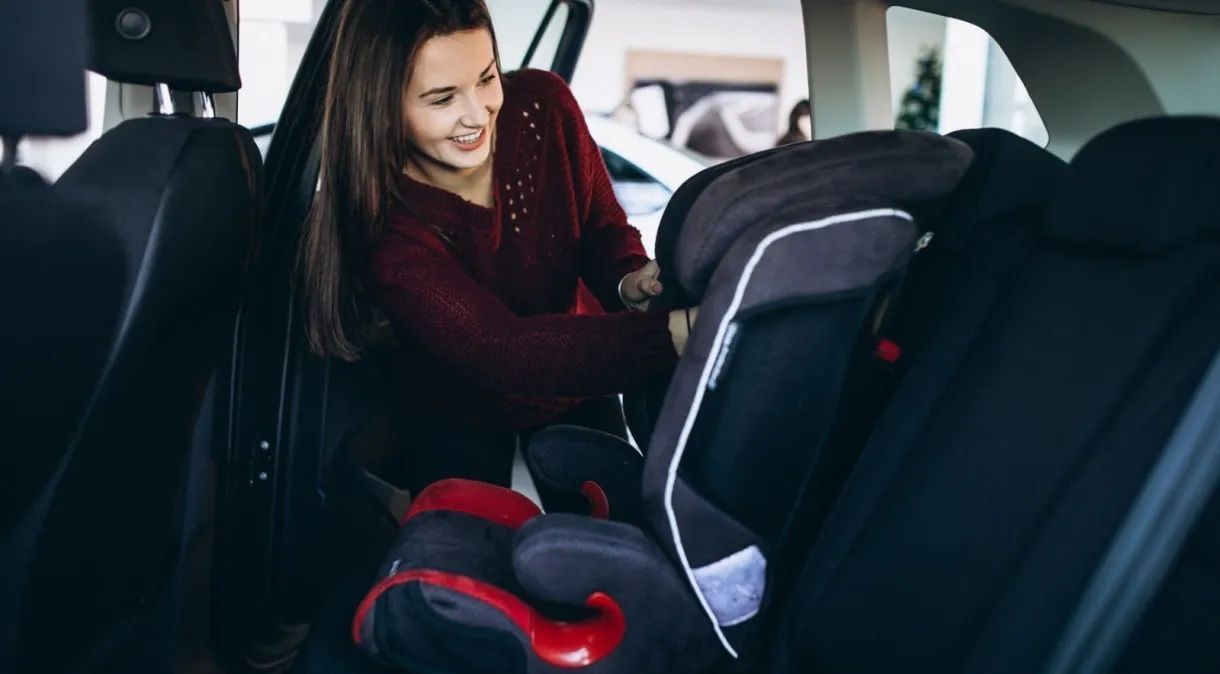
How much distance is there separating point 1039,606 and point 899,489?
18cm

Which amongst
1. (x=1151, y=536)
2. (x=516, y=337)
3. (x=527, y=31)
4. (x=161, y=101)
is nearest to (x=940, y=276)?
Result: (x=1151, y=536)

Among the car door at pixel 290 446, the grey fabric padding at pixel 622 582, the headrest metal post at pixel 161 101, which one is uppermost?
the headrest metal post at pixel 161 101

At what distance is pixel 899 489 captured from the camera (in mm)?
1069

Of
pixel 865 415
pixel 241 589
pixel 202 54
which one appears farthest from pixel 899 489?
pixel 241 589

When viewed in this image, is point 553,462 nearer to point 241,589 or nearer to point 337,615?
point 337,615

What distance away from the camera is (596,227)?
1.76 meters

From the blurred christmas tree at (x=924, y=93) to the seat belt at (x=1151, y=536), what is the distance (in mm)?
864

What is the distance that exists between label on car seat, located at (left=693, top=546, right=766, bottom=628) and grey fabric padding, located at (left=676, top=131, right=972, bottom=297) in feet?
0.87

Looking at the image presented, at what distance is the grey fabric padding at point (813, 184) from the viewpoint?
3.36ft

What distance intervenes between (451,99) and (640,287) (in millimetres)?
361

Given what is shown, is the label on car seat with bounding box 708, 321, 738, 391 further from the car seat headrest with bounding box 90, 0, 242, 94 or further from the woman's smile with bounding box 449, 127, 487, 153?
the car seat headrest with bounding box 90, 0, 242, 94

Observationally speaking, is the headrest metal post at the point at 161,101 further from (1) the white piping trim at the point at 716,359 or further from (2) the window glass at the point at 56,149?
(1) the white piping trim at the point at 716,359

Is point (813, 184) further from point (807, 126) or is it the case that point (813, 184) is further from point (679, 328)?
point (807, 126)

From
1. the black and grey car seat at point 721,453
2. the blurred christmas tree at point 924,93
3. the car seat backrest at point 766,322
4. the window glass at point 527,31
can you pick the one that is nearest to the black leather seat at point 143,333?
the black and grey car seat at point 721,453
